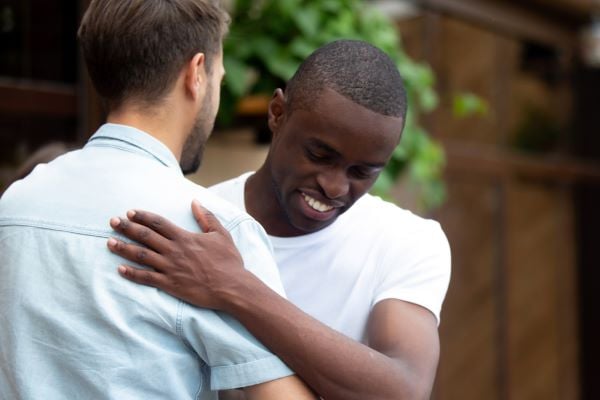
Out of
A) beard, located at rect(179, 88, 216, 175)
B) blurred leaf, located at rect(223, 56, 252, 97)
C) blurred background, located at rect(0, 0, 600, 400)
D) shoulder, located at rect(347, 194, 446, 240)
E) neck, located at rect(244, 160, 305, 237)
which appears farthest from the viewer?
blurred background, located at rect(0, 0, 600, 400)

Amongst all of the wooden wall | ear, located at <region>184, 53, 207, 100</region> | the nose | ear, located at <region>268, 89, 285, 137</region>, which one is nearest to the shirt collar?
ear, located at <region>184, 53, 207, 100</region>

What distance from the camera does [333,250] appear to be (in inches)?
82.8

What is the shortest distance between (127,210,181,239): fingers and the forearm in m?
0.14

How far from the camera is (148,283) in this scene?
158cm

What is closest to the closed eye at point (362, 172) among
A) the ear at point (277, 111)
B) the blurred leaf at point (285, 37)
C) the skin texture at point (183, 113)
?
the ear at point (277, 111)

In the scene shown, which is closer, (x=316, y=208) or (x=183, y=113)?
(x=183, y=113)

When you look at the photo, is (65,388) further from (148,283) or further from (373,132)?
(373,132)

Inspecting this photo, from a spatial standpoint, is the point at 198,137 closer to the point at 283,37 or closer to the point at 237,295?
the point at 237,295

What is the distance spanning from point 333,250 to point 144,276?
62 centimetres

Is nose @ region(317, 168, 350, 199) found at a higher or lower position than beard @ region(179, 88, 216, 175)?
lower

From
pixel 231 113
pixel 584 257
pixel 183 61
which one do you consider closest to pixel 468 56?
pixel 584 257

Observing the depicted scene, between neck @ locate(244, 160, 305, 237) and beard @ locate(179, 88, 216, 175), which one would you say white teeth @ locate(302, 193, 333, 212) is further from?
beard @ locate(179, 88, 216, 175)

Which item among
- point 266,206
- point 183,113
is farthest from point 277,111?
point 183,113

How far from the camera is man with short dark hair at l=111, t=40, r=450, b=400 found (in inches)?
63.4
